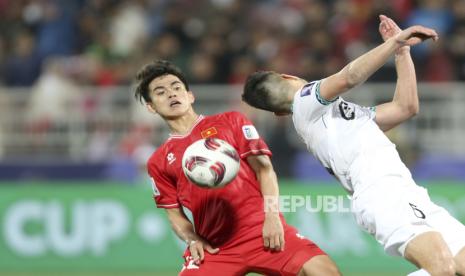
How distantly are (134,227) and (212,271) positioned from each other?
610 centimetres

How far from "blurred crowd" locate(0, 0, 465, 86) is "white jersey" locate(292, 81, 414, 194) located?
6.96 m

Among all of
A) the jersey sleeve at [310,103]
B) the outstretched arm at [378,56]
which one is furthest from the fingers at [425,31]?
the jersey sleeve at [310,103]

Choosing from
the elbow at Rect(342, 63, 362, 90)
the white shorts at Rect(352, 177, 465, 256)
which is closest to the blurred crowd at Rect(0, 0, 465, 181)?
the white shorts at Rect(352, 177, 465, 256)

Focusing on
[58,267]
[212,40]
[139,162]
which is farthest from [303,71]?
[58,267]

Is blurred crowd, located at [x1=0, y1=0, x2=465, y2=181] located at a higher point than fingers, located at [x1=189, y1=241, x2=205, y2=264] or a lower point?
higher

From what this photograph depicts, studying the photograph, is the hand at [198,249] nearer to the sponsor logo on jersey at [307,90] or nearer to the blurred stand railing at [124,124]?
the sponsor logo on jersey at [307,90]

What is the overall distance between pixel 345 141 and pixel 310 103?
0.35 m

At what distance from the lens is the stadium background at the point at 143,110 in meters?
13.1

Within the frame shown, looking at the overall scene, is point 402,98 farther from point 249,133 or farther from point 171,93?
point 171,93

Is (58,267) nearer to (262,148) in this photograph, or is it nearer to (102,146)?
(102,146)

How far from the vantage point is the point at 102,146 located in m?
14.7

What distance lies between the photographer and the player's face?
7.52 metres

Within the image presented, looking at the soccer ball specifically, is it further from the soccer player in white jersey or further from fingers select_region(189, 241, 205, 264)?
fingers select_region(189, 241, 205, 264)

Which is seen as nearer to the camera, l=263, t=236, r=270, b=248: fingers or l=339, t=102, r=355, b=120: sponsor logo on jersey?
l=339, t=102, r=355, b=120: sponsor logo on jersey
